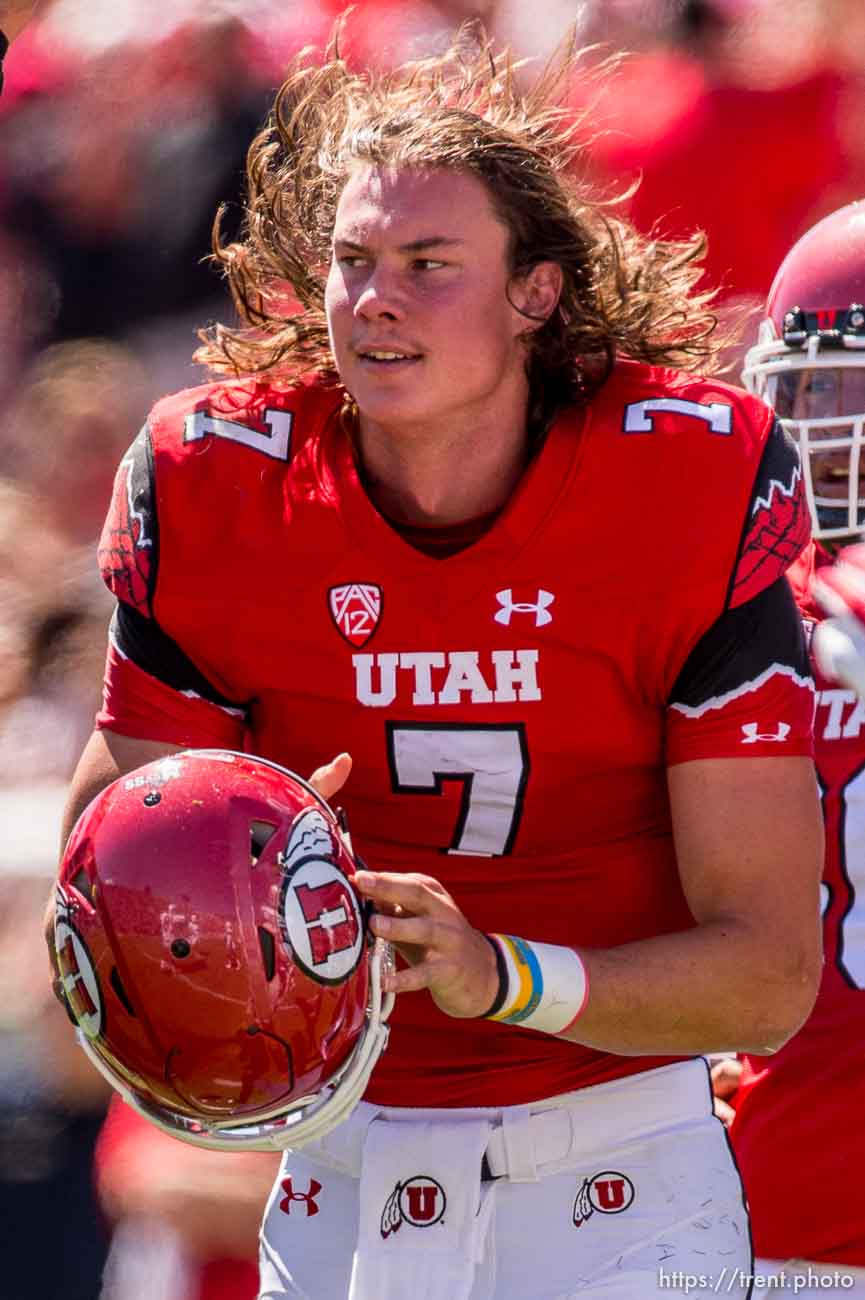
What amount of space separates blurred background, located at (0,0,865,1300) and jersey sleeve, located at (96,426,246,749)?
1.23 m

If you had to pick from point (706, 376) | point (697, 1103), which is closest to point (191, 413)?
point (706, 376)

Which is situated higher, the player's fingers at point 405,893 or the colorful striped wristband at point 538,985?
the player's fingers at point 405,893

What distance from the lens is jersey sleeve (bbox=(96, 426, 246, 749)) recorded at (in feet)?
8.21

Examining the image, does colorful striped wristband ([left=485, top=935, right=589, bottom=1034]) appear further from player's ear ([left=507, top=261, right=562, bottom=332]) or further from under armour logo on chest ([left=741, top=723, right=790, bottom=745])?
player's ear ([left=507, top=261, right=562, bottom=332])

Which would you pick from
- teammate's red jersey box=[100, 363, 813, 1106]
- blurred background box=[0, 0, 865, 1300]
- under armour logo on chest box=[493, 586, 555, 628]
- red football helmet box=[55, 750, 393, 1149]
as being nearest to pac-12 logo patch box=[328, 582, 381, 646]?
teammate's red jersey box=[100, 363, 813, 1106]

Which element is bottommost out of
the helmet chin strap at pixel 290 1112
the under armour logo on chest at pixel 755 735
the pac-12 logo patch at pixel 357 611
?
the helmet chin strap at pixel 290 1112

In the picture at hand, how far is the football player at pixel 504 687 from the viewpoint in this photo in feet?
7.74

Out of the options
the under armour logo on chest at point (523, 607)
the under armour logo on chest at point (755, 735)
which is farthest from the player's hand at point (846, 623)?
the under armour logo on chest at point (523, 607)

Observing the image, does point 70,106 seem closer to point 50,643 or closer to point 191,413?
point 50,643

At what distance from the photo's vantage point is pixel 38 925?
370cm

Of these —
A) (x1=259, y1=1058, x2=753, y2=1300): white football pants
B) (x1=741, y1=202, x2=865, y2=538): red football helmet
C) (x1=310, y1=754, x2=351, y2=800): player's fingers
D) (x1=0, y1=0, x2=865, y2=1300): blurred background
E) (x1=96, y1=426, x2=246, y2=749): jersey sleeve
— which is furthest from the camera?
(x1=0, y1=0, x2=865, y2=1300): blurred background

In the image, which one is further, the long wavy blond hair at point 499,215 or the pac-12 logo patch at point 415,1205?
the long wavy blond hair at point 499,215

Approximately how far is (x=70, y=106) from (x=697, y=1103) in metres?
3.16

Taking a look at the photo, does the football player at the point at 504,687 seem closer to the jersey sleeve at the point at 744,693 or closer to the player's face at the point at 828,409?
the jersey sleeve at the point at 744,693
